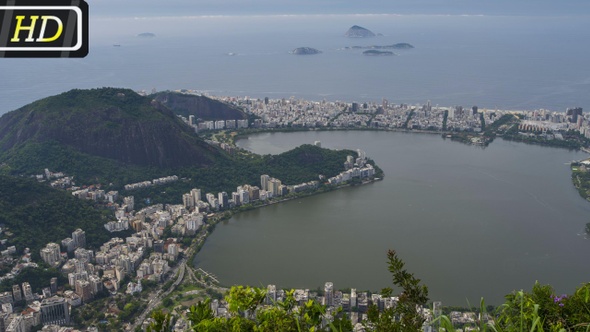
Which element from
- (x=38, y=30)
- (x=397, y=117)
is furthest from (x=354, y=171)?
(x=38, y=30)

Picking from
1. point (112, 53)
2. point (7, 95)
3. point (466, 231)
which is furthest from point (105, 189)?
point (112, 53)

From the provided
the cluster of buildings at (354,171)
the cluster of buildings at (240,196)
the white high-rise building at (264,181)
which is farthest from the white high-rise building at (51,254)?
the cluster of buildings at (354,171)

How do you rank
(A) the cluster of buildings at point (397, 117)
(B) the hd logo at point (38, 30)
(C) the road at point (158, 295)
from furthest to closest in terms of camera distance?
(A) the cluster of buildings at point (397, 117) → (C) the road at point (158, 295) → (B) the hd logo at point (38, 30)

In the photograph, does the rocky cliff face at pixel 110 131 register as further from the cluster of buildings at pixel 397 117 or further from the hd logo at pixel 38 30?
the hd logo at pixel 38 30

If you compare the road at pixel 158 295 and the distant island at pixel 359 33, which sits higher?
the distant island at pixel 359 33

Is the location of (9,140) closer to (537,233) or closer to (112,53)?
(537,233)

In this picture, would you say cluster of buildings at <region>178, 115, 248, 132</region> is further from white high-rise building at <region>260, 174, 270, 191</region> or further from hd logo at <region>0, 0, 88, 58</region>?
hd logo at <region>0, 0, 88, 58</region>

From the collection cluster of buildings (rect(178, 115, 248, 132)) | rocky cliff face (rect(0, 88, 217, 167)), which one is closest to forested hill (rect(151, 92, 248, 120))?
cluster of buildings (rect(178, 115, 248, 132))
